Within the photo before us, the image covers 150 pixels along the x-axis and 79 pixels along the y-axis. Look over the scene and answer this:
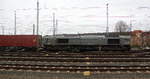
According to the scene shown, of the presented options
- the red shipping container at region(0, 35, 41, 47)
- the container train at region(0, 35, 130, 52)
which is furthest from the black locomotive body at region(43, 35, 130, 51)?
the red shipping container at region(0, 35, 41, 47)

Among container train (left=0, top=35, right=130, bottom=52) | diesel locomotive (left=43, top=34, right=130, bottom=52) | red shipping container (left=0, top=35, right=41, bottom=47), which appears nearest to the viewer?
container train (left=0, top=35, right=130, bottom=52)

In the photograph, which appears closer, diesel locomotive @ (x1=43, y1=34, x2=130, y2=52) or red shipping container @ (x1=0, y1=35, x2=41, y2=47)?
diesel locomotive @ (x1=43, y1=34, x2=130, y2=52)

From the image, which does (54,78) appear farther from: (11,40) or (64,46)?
(11,40)

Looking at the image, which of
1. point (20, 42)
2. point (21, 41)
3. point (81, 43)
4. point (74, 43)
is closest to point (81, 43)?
point (81, 43)

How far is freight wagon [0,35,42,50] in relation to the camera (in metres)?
37.6

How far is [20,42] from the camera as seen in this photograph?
37938 millimetres

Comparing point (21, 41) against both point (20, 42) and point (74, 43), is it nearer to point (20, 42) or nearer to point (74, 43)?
point (20, 42)

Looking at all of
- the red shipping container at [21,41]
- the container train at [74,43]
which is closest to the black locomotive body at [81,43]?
the container train at [74,43]

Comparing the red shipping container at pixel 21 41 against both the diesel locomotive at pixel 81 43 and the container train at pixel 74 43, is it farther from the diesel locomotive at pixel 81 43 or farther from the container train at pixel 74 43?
the diesel locomotive at pixel 81 43

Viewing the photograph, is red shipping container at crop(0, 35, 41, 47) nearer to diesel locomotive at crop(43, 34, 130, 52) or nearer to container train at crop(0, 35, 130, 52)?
container train at crop(0, 35, 130, 52)

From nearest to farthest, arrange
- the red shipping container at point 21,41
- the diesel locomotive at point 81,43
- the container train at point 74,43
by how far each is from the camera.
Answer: the container train at point 74,43 < the diesel locomotive at point 81,43 < the red shipping container at point 21,41

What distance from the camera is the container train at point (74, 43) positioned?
1388 inches

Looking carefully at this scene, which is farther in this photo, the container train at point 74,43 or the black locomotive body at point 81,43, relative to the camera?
the black locomotive body at point 81,43

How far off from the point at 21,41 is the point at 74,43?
830 cm
